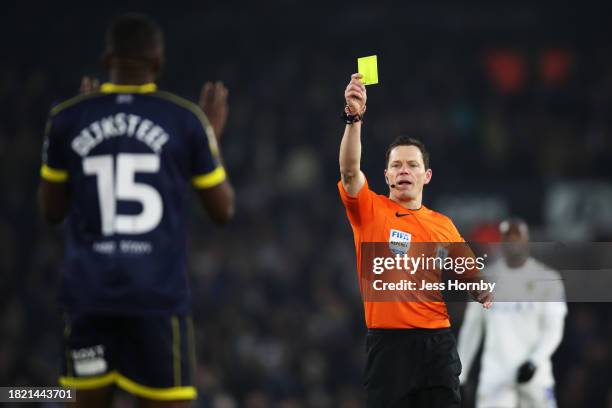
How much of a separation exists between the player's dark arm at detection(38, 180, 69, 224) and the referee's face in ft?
6.08

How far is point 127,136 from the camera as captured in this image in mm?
3963

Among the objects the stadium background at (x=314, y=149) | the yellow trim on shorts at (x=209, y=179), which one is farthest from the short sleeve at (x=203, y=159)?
the stadium background at (x=314, y=149)

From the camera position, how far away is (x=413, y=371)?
512 cm

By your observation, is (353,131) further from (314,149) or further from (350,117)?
(314,149)

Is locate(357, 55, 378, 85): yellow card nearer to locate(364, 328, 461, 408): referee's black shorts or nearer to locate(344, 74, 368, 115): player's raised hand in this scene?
locate(344, 74, 368, 115): player's raised hand

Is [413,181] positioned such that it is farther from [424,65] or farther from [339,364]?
[424,65]

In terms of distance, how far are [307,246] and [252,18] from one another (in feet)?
18.3

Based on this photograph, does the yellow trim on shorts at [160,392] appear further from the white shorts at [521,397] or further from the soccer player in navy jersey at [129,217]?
the white shorts at [521,397]

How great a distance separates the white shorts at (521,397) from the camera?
776 centimetres

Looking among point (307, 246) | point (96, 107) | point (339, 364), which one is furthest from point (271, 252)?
point (96, 107)

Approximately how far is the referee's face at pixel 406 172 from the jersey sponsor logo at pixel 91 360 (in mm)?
1944

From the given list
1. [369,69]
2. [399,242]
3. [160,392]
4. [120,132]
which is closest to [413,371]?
[399,242]

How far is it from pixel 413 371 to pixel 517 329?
2925 mm

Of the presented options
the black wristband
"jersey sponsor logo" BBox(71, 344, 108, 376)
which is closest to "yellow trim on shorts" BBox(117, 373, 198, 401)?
"jersey sponsor logo" BBox(71, 344, 108, 376)
